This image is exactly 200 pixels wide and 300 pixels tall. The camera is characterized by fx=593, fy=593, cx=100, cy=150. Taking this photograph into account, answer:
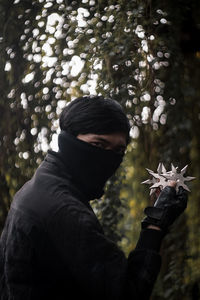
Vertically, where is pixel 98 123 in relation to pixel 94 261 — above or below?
above

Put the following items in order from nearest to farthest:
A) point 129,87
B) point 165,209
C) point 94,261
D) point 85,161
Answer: point 94,261 → point 165,209 → point 85,161 → point 129,87

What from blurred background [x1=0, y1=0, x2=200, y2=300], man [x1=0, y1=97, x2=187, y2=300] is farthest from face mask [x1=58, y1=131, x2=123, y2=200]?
blurred background [x1=0, y1=0, x2=200, y2=300]

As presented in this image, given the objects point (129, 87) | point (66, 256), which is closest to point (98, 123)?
point (66, 256)

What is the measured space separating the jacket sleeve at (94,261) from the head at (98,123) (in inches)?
12.3

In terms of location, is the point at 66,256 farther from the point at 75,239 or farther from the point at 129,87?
the point at 129,87

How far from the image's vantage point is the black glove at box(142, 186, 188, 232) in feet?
6.77

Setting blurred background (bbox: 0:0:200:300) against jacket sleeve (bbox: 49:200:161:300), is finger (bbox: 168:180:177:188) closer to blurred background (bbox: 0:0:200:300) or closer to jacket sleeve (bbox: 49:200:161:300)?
jacket sleeve (bbox: 49:200:161:300)

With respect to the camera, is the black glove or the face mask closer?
the black glove

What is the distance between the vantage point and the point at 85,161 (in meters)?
2.19

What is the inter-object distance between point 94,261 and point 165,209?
333 mm

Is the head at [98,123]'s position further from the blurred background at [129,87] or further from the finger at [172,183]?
the blurred background at [129,87]

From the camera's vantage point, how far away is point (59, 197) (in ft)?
6.55

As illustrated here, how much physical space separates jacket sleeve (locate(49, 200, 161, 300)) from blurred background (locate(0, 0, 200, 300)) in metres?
2.13

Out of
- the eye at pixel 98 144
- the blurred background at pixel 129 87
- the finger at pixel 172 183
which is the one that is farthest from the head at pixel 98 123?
the blurred background at pixel 129 87
